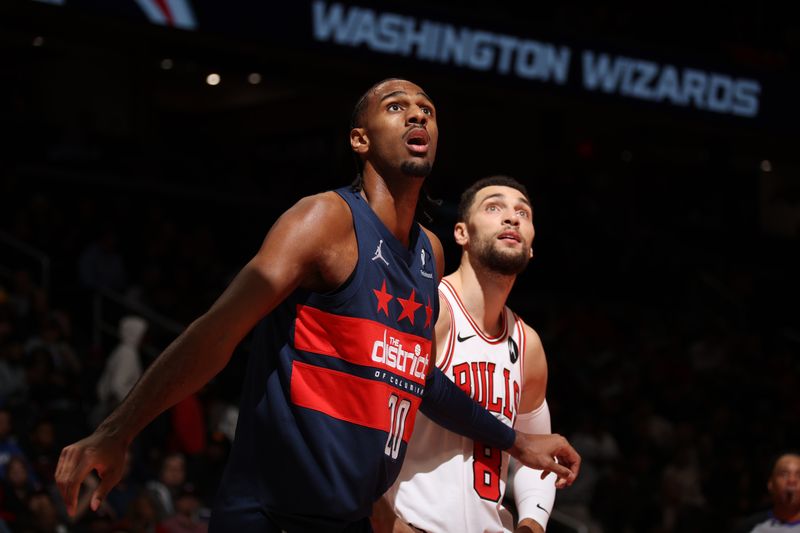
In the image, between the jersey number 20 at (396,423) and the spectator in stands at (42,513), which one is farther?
the spectator in stands at (42,513)

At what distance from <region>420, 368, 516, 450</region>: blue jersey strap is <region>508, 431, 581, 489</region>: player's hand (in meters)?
0.04

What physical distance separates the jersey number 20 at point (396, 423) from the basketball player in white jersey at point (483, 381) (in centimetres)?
103

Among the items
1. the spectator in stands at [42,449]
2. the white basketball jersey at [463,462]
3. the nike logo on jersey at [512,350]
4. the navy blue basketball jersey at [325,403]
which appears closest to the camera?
the navy blue basketball jersey at [325,403]

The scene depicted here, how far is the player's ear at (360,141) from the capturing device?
328 cm

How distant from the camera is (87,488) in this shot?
8.76m

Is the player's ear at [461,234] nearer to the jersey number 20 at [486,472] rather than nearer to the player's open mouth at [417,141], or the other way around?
the jersey number 20 at [486,472]

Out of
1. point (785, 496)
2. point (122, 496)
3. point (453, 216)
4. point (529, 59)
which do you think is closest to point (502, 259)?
point (785, 496)

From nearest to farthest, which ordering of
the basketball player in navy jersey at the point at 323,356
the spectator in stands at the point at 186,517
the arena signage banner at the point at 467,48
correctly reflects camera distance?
the basketball player in navy jersey at the point at 323,356 → the spectator in stands at the point at 186,517 → the arena signage banner at the point at 467,48

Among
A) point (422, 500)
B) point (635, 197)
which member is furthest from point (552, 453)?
point (635, 197)

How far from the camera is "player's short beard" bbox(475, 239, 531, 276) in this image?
4.37 meters

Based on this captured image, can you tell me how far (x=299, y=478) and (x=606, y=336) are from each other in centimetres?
1192

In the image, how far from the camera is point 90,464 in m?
2.47

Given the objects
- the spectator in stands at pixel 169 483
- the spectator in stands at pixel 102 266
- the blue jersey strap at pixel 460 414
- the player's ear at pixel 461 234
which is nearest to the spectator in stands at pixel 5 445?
the spectator in stands at pixel 169 483

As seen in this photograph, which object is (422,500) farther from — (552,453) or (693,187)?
(693,187)
